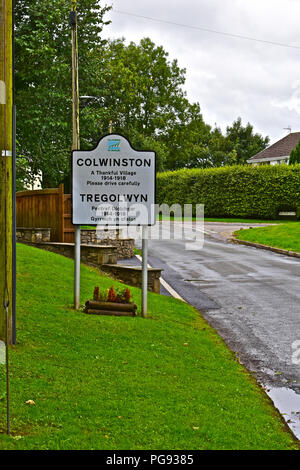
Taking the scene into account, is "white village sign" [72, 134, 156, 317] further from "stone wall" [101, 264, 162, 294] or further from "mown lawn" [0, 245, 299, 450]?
"stone wall" [101, 264, 162, 294]

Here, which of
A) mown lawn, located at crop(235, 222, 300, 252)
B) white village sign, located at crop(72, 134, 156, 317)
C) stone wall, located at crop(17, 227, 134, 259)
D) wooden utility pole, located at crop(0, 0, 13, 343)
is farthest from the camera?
mown lawn, located at crop(235, 222, 300, 252)

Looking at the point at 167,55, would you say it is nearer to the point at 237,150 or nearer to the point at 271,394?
the point at 237,150

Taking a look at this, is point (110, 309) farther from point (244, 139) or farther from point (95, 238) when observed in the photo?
point (244, 139)

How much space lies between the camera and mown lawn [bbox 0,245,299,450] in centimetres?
485

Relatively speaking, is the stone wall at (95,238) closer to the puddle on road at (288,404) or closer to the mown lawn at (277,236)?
the mown lawn at (277,236)

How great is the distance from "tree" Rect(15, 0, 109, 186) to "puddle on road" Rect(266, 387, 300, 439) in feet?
76.3

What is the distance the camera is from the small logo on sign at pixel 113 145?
9930mm

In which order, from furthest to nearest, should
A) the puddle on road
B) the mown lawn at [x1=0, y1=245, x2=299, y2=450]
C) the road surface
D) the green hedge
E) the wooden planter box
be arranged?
the green hedge → the wooden planter box → the road surface → the puddle on road → the mown lawn at [x1=0, y1=245, x2=299, y2=450]

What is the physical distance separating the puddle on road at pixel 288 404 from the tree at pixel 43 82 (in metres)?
23.3

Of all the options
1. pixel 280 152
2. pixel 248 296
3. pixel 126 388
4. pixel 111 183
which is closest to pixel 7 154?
pixel 126 388

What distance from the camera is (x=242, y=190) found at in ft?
144

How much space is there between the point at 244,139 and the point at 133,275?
7282cm

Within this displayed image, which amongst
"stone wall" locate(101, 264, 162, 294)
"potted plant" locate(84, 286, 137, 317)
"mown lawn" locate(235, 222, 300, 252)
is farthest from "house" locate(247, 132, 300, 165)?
"potted plant" locate(84, 286, 137, 317)
